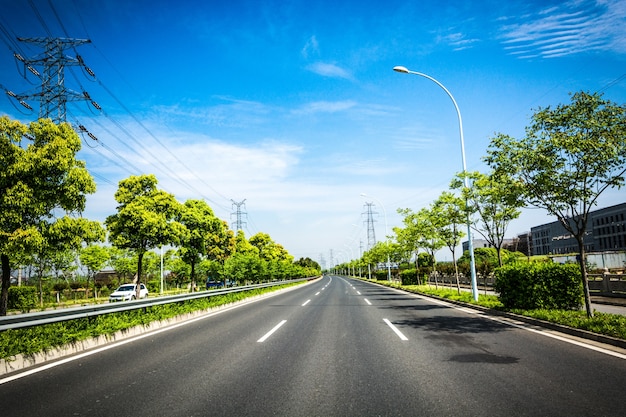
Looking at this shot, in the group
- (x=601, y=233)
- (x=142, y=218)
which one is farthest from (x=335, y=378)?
(x=601, y=233)

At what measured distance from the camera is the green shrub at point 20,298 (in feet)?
74.3

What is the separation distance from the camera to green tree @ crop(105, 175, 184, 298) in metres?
21.4

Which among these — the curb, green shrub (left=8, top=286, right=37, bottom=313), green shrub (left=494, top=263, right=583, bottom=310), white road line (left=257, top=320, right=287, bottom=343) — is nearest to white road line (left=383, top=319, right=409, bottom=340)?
white road line (left=257, top=320, right=287, bottom=343)

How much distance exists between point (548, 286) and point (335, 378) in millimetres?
9565

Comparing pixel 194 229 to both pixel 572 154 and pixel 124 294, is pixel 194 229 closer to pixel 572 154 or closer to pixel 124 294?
pixel 124 294

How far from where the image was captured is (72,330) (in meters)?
7.67

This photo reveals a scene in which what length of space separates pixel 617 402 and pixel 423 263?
81.6 m

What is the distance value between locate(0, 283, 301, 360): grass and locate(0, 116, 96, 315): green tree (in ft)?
20.2

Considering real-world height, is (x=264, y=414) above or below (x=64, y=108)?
below

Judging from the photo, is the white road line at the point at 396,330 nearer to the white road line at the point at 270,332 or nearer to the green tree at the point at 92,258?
the white road line at the point at 270,332

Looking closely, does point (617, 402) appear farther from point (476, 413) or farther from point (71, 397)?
point (71, 397)

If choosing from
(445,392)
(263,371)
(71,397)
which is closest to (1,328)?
(71,397)

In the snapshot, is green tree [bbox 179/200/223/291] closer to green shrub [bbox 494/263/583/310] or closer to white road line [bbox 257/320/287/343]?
white road line [bbox 257/320/287/343]

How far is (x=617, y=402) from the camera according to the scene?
398cm
